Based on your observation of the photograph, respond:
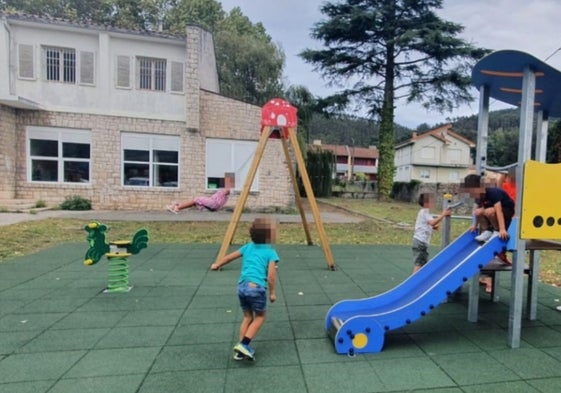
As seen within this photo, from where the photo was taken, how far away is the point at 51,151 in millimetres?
14797

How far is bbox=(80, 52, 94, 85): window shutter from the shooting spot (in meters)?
14.8

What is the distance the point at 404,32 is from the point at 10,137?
2120 cm

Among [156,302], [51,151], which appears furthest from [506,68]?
[51,151]

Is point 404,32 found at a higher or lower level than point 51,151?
higher

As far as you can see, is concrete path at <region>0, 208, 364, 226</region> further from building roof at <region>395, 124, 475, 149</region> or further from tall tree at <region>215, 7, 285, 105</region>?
building roof at <region>395, 124, 475, 149</region>

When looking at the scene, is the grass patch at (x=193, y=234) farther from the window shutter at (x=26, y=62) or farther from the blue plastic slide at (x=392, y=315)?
the window shutter at (x=26, y=62)

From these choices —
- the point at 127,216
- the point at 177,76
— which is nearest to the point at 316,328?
the point at 127,216

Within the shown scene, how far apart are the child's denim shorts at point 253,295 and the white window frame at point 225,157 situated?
12860 millimetres

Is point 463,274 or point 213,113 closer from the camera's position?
point 463,274

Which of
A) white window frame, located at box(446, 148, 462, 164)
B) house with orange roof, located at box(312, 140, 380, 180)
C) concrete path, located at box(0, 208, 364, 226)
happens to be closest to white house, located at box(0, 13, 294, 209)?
concrete path, located at box(0, 208, 364, 226)

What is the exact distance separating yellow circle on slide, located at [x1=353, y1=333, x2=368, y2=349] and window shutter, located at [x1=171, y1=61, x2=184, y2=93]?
1439 cm

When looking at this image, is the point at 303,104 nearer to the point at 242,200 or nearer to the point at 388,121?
the point at 388,121

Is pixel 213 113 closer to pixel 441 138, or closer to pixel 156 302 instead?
pixel 156 302

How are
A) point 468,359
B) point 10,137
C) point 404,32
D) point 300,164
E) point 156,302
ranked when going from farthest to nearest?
point 404,32
point 10,137
point 300,164
point 156,302
point 468,359
